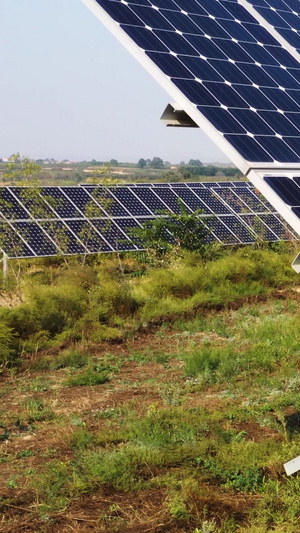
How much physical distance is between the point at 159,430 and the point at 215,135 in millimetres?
3403

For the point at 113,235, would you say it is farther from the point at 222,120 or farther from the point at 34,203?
the point at 222,120

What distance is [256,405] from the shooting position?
10898mm

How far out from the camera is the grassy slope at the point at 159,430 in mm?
7973

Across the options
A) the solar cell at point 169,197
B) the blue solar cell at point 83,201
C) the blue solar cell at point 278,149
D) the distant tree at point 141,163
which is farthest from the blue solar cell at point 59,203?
the distant tree at point 141,163

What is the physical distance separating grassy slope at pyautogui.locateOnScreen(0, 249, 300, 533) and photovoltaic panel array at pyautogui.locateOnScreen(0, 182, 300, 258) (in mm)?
5477

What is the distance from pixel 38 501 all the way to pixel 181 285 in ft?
32.7

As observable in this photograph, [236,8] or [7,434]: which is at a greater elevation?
[236,8]

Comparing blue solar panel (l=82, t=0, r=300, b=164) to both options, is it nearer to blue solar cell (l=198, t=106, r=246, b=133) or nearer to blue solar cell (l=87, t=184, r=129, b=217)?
blue solar cell (l=198, t=106, r=246, b=133)

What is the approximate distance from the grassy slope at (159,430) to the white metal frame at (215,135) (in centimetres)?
268

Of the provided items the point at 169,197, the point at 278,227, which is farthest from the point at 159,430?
the point at 169,197

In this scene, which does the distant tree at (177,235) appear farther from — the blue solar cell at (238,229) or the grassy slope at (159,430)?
the grassy slope at (159,430)

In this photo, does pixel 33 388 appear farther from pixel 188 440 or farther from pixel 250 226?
pixel 250 226


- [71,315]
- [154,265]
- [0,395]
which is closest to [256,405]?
[0,395]

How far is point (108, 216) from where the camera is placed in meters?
23.4
